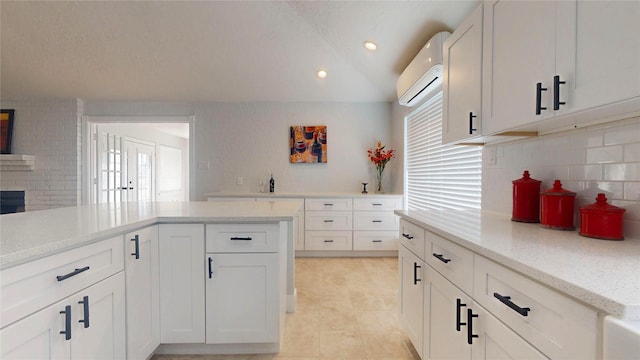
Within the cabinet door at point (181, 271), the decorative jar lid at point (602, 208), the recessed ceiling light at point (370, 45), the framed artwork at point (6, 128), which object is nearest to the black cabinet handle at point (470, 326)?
the decorative jar lid at point (602, 208)

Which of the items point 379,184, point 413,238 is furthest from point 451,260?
point 379,184

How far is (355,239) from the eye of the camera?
12.7ft

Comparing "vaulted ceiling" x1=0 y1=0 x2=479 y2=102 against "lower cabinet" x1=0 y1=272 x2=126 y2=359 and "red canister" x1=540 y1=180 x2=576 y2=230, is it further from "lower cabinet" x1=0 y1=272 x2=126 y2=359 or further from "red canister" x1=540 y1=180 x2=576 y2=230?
"lower cabinet" x1=0 y1=272 x2=126 y2=359

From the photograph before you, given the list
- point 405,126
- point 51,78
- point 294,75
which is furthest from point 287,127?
point 51,78

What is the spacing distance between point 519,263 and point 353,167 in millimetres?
3724

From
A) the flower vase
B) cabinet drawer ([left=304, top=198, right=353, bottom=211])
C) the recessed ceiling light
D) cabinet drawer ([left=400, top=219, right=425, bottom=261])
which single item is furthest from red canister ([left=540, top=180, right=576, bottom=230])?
the flower vase

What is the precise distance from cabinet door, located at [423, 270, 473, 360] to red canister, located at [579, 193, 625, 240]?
51 centimetres

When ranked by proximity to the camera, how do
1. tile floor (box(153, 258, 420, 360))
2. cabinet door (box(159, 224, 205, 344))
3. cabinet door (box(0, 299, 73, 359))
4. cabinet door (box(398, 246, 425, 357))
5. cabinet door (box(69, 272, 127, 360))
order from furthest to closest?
1. tile floor (box(153, 258, 420, 360))
2. cabinet door (box(159, 224, 205, 344))
3. cabinet door (box(398, 246, 425, 357))
4. cabinet door (box(69, 272, 127, 360))
5. cabinet door (box(0, 299, 73, 359))

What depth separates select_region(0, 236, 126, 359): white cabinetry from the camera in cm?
89

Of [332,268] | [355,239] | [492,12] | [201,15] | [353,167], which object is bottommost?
[332,268]

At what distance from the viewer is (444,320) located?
4.16ft

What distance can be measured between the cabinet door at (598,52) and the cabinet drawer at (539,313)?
0.59 metres

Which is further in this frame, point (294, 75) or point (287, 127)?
point (287, 127)

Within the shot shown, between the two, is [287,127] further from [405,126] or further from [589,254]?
[589,254]
